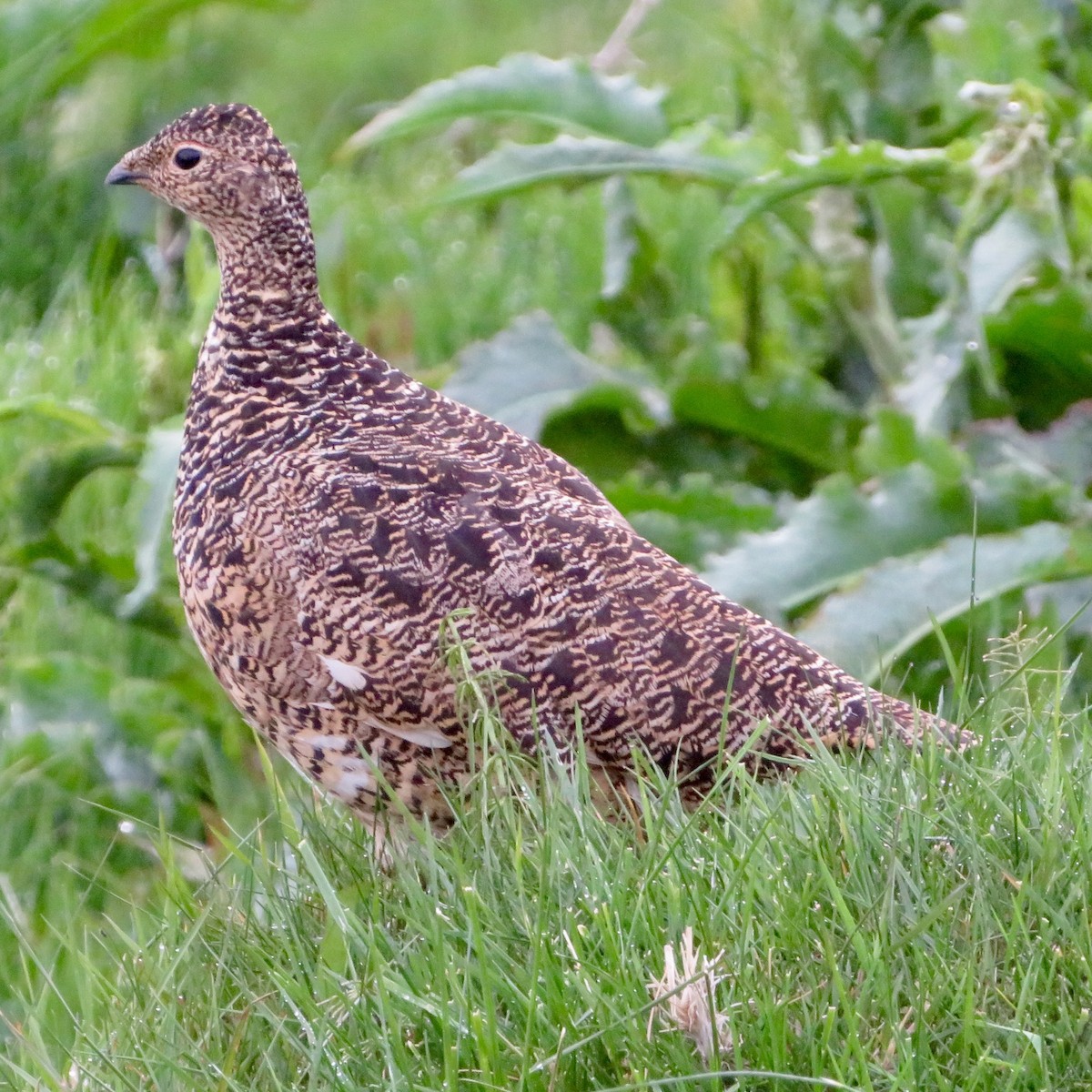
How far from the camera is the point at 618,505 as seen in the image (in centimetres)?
517

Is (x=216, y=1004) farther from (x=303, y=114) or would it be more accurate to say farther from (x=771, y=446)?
(x=303, y=114)

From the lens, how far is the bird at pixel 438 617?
343 centimetres

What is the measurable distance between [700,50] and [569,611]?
24.4ft

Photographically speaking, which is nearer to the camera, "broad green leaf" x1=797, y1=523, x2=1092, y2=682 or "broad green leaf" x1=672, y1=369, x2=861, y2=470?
"broad green leaf" x1=797, y1=523, x2=1092, y2=682

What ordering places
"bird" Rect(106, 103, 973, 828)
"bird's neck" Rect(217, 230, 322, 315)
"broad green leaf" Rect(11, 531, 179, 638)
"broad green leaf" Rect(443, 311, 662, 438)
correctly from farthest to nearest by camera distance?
"broad green leaf" Rect(443, 311, 662, 438) < "broad green leaf" Rect(11, 531, 179, 638) < "bird's neck" Rect(217, 230, 322, 315) < "bird" Rect(106, 103, 973, 828)

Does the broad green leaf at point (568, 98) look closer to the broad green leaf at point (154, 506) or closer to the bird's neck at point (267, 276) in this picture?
the broad green leaf at point (154, 506)

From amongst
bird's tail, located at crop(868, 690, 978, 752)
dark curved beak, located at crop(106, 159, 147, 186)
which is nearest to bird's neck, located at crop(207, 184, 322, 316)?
dark curved beak, located at crop(106, 159, 147, 186)

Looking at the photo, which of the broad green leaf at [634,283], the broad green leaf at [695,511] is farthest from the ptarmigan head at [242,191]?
the broad green leaf at [634,283]

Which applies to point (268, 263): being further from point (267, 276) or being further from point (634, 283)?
point (634, 283)

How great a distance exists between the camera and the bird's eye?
4055 mm

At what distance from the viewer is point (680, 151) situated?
5641 millimetres

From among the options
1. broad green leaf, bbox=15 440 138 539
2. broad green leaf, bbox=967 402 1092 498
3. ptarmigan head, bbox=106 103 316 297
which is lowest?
broad green leaf, bbox=967 402 1092 498

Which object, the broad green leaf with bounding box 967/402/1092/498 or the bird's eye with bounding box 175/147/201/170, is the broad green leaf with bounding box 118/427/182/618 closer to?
the bird's eye with bounding box 175/147/201/170

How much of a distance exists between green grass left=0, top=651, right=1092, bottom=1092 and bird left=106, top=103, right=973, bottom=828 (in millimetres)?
440
